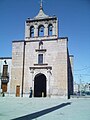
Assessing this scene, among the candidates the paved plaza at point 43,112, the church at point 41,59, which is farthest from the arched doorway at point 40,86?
the paved plaza at point 43,112

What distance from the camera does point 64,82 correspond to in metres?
28.5

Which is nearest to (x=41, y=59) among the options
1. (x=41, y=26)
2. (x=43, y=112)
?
(x=41, y=26)

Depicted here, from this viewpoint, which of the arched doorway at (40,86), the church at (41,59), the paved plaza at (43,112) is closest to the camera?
the paved plaza at (43,112)

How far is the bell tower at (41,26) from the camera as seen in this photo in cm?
3114

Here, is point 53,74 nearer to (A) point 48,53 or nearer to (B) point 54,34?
(A) point 48,53

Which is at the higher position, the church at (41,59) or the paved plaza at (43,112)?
the church at (41,59)

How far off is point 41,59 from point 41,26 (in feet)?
18.7

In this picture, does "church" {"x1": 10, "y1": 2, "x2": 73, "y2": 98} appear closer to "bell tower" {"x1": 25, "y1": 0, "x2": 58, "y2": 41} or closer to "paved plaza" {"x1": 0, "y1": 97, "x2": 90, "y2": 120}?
"bell tower" {"x1": 25, "y1": 0, "x2": 58, "y2": 41}

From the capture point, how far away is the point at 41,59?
30.8 metres

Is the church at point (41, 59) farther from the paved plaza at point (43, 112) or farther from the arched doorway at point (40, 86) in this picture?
the paved plaza at point (43, 112)

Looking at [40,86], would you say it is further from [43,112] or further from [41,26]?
[43,112]

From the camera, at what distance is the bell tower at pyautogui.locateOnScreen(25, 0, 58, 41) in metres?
31.1

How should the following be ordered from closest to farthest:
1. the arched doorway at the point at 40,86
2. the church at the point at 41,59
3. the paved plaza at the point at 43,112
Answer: the paved plaza at the point at 43,112 → the church at the point at 41,59 → the arched doorway at the point at 40,86

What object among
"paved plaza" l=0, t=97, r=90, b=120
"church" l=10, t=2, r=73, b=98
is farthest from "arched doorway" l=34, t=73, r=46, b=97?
"paved plaza" l=0, t=97, r=90, b=120
